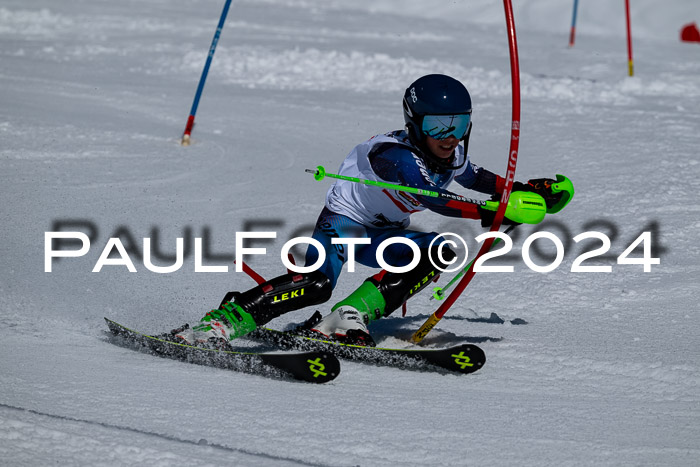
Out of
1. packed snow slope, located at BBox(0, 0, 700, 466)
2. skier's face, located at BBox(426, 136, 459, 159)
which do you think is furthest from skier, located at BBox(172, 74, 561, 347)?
packed snow slope, located at BBox(0, 0, 700, 466)

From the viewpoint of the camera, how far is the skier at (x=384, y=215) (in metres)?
3.72

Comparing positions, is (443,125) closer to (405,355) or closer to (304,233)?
(405,355)

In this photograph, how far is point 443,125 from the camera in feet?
12.1

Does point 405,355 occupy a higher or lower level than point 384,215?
lower

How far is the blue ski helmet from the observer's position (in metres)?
3.68

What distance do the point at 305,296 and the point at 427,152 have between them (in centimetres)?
87

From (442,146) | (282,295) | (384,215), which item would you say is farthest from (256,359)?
(442,146)

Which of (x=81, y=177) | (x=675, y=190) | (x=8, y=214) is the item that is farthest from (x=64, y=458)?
(x=675, y=190)

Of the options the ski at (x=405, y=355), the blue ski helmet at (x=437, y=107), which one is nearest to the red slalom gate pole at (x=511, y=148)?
the blue ski helmet at (x=437, y=107)

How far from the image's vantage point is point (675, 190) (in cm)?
670

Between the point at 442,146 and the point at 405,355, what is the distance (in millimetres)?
950

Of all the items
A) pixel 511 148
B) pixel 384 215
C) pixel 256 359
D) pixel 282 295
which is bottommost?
pixel 256 359

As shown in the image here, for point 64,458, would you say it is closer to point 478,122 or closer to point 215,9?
point 478,122

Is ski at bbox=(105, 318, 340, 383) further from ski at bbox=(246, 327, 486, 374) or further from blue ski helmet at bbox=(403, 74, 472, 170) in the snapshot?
blue ski helmet at bbox=(403, 74, 472, 170)
